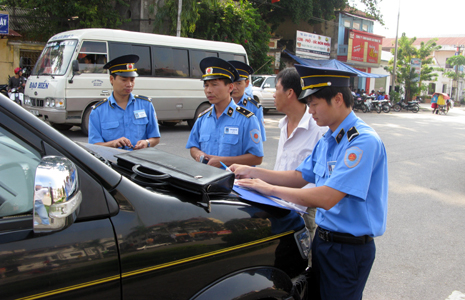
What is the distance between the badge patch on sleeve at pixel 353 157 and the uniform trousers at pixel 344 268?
0.41m

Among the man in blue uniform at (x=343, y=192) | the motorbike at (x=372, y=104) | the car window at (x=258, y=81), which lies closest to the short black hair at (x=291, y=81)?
the man in blue uniform at (x=343, y=192)

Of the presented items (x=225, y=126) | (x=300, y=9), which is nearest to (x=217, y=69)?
(x=225, y=126)

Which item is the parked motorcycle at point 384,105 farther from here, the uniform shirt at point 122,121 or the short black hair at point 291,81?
the short black hair at point 291,81

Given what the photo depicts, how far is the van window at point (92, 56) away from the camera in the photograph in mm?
9258

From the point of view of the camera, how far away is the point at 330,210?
6.21 ft

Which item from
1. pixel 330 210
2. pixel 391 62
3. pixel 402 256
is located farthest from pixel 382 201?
pixel 391 62

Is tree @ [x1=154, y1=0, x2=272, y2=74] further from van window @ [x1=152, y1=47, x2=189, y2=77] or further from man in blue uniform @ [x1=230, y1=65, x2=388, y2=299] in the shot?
man in blue uniform @ [x1=230, y1=65, x2=388, y2=299]

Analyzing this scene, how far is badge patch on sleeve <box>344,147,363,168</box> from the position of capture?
173cm

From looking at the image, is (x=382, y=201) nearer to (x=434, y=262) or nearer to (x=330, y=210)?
(x=330, y=210)

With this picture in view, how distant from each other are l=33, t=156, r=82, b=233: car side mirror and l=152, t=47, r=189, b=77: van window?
32.5ft

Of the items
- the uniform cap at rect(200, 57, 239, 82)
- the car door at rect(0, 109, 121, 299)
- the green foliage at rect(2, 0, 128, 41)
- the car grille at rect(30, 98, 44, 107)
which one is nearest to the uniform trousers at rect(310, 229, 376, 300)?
the car door at rect(0, 109, 121, 299)

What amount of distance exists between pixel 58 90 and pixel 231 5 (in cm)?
1079

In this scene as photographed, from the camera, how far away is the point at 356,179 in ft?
5.61

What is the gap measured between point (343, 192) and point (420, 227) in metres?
3.35
